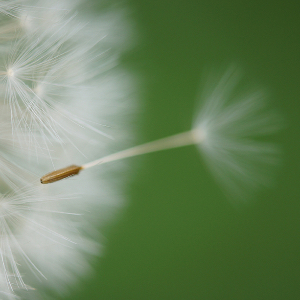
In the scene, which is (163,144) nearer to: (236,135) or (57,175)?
(236,135)

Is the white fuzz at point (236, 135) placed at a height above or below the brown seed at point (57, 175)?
above

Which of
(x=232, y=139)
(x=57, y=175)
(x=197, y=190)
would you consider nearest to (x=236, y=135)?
(x=232, y=139)

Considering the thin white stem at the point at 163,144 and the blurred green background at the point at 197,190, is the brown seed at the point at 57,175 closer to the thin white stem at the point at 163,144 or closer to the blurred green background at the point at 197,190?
the thin white stem at the point at 163,144

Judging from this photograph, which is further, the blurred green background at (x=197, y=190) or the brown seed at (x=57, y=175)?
the blurred green background at (x=197, y=190)

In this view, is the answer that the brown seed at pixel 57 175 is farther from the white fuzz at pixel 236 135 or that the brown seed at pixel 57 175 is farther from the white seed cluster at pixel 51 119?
the white fuzz at pixel 236 135

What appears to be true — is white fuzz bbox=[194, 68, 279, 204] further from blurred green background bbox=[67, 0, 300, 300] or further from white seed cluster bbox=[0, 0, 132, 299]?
white seed cluster bbox=[0, 0, 132, 299]

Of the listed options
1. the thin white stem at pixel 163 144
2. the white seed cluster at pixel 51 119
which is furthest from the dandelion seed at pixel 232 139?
the white seed cluster at pixel 51 119

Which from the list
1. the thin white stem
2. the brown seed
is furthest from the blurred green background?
the brown seed
